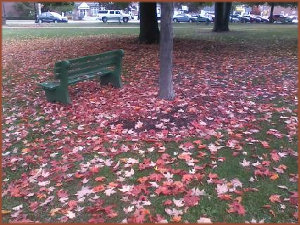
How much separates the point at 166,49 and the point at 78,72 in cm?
188

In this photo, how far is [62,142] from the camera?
18.0ft

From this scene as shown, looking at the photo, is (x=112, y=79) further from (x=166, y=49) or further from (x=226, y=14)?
(x=226, y=14)

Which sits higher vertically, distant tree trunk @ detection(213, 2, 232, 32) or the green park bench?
distant tree trunk @ detection(213, 2, 232, 32)

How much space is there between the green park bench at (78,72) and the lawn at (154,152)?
26 cm

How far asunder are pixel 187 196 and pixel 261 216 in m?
0.77

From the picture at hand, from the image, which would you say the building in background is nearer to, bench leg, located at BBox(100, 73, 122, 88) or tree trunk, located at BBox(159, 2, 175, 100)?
bench leg, located at BBox(100, 73, 122, 88)

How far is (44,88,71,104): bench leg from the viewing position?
708cm

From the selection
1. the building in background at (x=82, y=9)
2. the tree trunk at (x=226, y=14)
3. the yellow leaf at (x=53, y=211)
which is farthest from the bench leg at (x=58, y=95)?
the building in background at (x=82, y=9)

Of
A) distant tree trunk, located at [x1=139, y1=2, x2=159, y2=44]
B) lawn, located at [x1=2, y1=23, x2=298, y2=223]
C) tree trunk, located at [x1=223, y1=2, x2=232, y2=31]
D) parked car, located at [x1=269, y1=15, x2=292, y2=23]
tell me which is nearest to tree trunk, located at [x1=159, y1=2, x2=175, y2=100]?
lawn, located at [x1=2, y1=23, x2=298, y2=223]

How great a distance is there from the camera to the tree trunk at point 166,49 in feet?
21.1

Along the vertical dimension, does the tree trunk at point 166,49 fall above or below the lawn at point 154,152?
above

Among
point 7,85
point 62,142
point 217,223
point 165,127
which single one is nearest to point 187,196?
point 217,223

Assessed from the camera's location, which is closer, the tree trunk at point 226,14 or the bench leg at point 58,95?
the bench leg at point 58,95

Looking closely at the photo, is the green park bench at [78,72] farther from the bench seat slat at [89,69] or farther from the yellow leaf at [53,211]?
the yellow leaf at [53,211]
